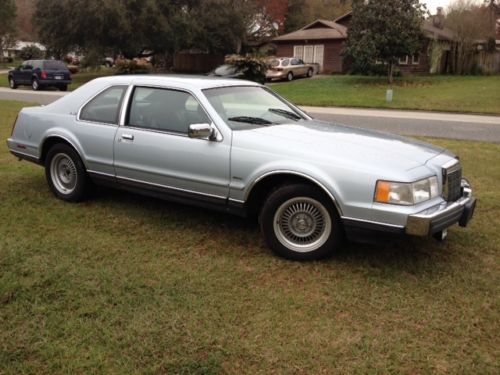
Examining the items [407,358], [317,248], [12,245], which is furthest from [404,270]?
[12,245]

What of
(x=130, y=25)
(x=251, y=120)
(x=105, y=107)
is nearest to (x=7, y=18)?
(x=130, y=25)

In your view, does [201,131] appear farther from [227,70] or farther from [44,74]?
[44,74]

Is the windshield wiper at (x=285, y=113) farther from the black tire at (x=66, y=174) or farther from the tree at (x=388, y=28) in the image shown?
the tree at (x=388, y=28)

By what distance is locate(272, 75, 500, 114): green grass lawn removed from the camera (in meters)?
18.3

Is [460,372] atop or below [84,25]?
below

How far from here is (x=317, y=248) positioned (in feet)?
13.8

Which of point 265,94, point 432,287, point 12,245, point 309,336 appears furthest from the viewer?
point 265,94

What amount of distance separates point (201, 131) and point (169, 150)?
0.48 metres

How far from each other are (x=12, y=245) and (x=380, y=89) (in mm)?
21133

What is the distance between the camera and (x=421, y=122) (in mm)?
13875

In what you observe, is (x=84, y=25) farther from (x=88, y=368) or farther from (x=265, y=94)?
(x=88, y=368)

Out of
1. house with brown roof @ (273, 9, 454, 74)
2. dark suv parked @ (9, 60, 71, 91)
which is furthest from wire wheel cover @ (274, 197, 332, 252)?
house with brown roof @ (273, 9, 454, 74)

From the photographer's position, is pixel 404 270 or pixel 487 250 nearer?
pixel 404 270

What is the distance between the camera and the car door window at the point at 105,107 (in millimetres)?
5223
